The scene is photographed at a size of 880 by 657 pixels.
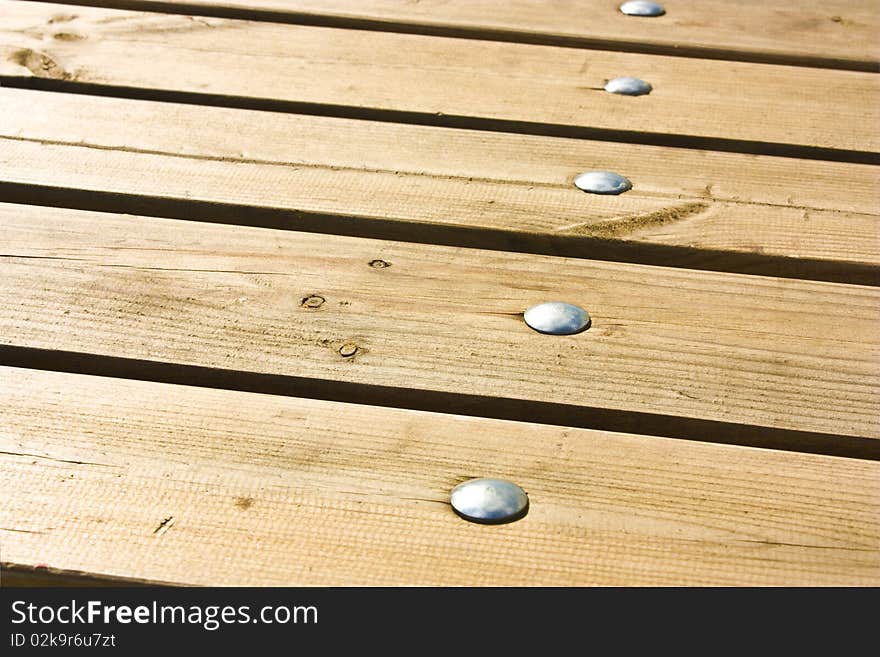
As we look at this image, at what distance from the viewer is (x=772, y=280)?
122cm

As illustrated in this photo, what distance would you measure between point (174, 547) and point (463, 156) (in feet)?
2.45

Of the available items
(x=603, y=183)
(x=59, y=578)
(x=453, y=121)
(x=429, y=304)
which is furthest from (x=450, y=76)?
(x=59, y=578)

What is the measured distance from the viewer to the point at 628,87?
5.46ft

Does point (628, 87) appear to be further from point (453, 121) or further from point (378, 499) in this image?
point (378, 499)

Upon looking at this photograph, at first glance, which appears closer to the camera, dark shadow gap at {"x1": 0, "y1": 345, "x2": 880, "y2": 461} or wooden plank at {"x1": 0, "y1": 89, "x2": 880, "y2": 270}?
dark shadow gap at {"x1": 0, "y1": 345, "x2": 880, "y2": 461}

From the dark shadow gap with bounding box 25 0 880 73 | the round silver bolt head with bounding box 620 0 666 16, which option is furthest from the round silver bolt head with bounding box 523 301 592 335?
the round silver bolt head with bounding box 620 0 666 16

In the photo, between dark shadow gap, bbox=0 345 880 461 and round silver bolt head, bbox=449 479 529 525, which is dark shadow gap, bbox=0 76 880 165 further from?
round silver bolt head, bbox=449 479 529 525

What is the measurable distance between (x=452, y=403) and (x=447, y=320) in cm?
13

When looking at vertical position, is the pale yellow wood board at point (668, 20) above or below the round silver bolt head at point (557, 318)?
above

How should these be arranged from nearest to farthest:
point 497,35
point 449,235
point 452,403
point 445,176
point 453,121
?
1. point 452,403
2. point 449,235
3. point 445,176
4. point 453,121
5. point 497,35

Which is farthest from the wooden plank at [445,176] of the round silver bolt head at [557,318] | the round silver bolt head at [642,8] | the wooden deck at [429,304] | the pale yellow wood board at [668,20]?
the round silver bolt head at [642,8]

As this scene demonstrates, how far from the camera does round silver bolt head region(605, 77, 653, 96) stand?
65.2 inches

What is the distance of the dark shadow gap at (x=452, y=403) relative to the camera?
1001 millimetres

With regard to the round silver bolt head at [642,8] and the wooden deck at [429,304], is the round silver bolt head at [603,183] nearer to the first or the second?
the wooden deck at [429,304]
